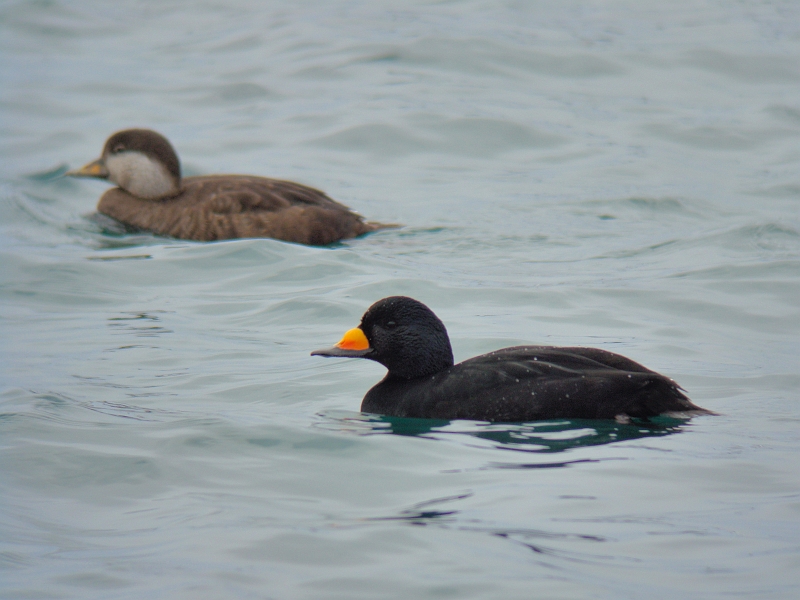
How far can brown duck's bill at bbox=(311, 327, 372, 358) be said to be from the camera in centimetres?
586

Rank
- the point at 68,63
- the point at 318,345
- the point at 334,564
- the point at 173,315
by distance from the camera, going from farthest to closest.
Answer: the point at 68,63 → the point at 173,315 → the point at 318,345 → the point at 334,564

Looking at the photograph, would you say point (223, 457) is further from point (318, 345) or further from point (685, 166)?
point (685, 166)

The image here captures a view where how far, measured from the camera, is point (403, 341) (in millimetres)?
5828

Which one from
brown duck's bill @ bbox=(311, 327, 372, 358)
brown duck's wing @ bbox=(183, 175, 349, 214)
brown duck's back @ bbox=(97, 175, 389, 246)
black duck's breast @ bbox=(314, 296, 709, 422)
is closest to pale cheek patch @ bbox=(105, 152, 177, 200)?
brown duck's back @ bbox=(97, 175, 389, 246)

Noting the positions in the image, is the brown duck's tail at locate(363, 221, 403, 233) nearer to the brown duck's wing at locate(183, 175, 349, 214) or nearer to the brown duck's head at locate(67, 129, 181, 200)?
the brown duck's wing at locate(183, 175, 349, 214)

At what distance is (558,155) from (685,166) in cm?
146

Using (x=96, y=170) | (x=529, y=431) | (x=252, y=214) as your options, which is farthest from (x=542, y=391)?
(x=96, y=170)

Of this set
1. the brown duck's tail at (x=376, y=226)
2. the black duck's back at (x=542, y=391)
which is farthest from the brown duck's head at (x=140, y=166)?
the black duck's back at (x=542, y=391)

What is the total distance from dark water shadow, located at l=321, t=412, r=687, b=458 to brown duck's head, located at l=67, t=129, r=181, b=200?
537 cm

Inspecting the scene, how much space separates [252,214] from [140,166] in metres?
1.52

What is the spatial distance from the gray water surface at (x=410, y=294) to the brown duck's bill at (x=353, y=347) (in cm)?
34

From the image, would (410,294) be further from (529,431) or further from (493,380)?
(529,431)

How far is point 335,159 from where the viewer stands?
1312 centimetres

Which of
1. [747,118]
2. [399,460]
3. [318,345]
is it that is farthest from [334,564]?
[747,118]
